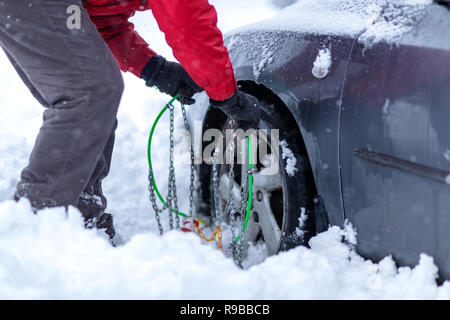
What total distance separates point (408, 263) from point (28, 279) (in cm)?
115

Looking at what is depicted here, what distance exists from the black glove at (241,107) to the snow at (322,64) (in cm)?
30

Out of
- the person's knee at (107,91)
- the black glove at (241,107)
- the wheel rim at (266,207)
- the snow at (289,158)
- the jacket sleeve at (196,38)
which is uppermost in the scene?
the jacket sleeve at (196,38)

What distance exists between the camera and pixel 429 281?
1271 mm

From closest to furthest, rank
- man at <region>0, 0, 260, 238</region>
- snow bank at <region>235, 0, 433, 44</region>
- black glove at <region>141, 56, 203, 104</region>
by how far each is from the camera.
Result: snow bank at <region>235, 0, 433, 44</region>
man at <region>0, 0, 260, 238</region>
black glove at <region>141, 56, 203, 104</region>

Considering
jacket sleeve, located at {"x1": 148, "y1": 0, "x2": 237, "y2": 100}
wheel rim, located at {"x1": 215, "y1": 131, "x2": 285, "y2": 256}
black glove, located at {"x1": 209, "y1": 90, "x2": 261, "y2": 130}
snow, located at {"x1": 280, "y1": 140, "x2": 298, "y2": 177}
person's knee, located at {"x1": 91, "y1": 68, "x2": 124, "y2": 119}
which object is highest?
jacket sleeve, located at {"x1": 148, "y1": 0, "x2": 237, "y2": 100}

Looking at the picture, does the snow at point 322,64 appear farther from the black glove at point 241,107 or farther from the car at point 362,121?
the black glove at point 241,107

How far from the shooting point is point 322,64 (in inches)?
63.3

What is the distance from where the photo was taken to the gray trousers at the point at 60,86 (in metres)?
1.53

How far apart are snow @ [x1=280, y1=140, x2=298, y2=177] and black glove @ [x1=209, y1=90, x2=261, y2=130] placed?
0.54ft

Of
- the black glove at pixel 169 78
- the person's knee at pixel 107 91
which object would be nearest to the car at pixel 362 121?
the black glove at pixel 169 78

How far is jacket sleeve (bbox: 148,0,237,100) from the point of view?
1473mm

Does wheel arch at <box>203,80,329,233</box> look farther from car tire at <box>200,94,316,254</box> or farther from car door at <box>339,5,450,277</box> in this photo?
car door at <box>339,5,450,277</box>

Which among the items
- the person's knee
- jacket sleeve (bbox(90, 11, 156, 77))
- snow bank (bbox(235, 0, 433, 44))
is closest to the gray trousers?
the person's knee

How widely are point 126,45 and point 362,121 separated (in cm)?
123
